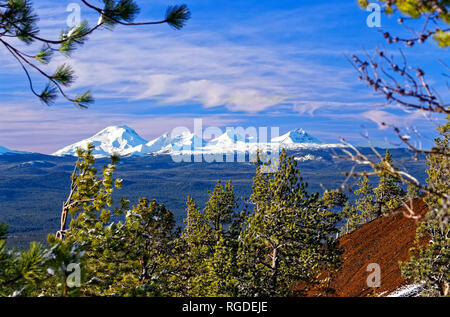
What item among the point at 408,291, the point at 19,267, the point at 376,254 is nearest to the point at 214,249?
the point at 408,291

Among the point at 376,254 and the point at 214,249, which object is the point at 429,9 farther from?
the point at 376,254

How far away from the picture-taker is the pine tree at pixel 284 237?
16328mm

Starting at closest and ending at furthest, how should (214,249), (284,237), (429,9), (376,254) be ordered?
(429,9)
(284,237)
(214,249)
(376,254)

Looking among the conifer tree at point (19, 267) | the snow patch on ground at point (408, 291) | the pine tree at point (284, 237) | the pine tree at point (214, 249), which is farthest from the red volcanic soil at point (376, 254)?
the conifer tree at point (19, 267)

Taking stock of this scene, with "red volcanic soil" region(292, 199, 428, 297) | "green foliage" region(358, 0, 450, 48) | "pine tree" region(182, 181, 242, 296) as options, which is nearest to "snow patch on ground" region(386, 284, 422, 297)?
"red volcanic soil" region(292, 199, 428, 297)

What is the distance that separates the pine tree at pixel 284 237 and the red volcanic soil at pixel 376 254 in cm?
1040

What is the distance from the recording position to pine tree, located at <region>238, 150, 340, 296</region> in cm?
1633

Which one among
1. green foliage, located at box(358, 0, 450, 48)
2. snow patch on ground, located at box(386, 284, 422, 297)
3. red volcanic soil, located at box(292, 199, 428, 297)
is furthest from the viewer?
red volcanic soil, located at box(292, 199, 428, 297)

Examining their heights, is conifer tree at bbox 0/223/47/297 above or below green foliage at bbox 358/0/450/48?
below

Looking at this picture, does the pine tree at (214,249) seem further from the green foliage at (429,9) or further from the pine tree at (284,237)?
the green foliage at (429,9)

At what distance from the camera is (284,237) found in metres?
16.7

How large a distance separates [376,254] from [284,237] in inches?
761

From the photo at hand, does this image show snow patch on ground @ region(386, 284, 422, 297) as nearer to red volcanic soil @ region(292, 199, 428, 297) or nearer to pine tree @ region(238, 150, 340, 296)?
red volcanic soil @ region(292, 199, 428, 297)

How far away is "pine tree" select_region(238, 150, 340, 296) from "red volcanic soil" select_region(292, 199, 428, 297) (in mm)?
10399
